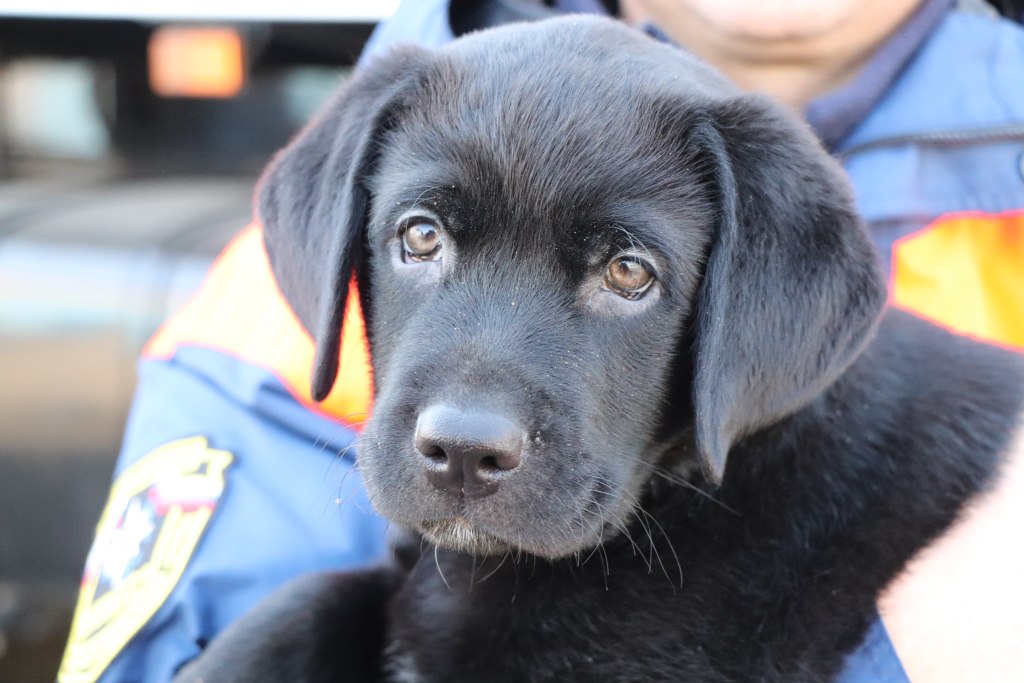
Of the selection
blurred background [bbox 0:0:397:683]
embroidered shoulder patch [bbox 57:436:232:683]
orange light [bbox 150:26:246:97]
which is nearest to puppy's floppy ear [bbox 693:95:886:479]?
embroidered shoulder patch [bbox 57:436:232:683]

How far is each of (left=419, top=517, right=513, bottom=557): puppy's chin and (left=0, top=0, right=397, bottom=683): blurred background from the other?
1631 millimetres

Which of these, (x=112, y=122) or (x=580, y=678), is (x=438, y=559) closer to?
(x=580, y=678)

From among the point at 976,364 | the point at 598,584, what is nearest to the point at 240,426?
the point at 598,584

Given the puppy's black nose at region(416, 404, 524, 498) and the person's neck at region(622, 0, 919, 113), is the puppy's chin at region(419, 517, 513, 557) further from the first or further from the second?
the person's neck at region(622, 0, 919, 113)

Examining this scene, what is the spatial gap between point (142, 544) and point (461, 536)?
818 millimetres

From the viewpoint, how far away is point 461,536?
1565 mm

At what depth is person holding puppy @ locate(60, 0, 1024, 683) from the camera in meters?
2.04

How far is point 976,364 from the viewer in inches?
74.0

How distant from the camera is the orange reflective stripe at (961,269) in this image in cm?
215

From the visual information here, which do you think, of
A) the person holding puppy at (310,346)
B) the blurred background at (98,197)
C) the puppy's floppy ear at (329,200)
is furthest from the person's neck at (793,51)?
the blurred background at (98,197)

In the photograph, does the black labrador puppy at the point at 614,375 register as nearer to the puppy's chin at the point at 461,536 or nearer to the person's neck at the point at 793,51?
the puppy's chin at the point at 461,536

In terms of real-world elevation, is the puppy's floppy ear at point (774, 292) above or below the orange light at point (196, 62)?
above

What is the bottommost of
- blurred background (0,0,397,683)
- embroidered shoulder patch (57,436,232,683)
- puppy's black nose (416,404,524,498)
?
blurred background (0,0,397,683)

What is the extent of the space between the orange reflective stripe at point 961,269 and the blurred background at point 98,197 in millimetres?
1886
